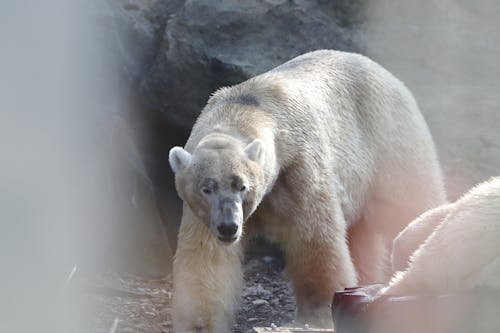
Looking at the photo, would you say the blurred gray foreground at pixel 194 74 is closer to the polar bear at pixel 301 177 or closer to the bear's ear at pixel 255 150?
the polar bear at pixel 301 177

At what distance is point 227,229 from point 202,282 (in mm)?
591

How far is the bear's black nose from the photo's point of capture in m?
4.38

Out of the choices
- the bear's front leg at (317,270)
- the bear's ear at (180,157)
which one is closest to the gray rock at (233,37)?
the bear's front leg at (317,270)

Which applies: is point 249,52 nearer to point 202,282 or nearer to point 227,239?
point 202,282

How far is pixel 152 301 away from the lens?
229 inches

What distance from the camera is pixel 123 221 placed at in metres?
6.28

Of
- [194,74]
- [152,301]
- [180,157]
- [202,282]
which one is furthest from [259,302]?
[180,157]

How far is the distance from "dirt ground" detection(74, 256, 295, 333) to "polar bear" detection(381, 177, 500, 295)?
1881 millimetres

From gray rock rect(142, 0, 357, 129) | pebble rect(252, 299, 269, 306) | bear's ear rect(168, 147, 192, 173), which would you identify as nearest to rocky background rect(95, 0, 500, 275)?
gray rock rect(142, 0, 357, 129)

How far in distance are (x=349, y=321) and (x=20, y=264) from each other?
1035mm

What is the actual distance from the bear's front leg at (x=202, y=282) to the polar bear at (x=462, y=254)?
164cm

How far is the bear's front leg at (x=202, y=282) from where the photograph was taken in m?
4.84

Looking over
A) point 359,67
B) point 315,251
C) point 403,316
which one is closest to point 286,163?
point 315,251

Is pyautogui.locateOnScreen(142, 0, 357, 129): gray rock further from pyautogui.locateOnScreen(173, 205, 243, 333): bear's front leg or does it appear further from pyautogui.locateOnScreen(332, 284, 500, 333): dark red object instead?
pyautogui.locateOnScreen(332, 284, 500, 333): dark red object
